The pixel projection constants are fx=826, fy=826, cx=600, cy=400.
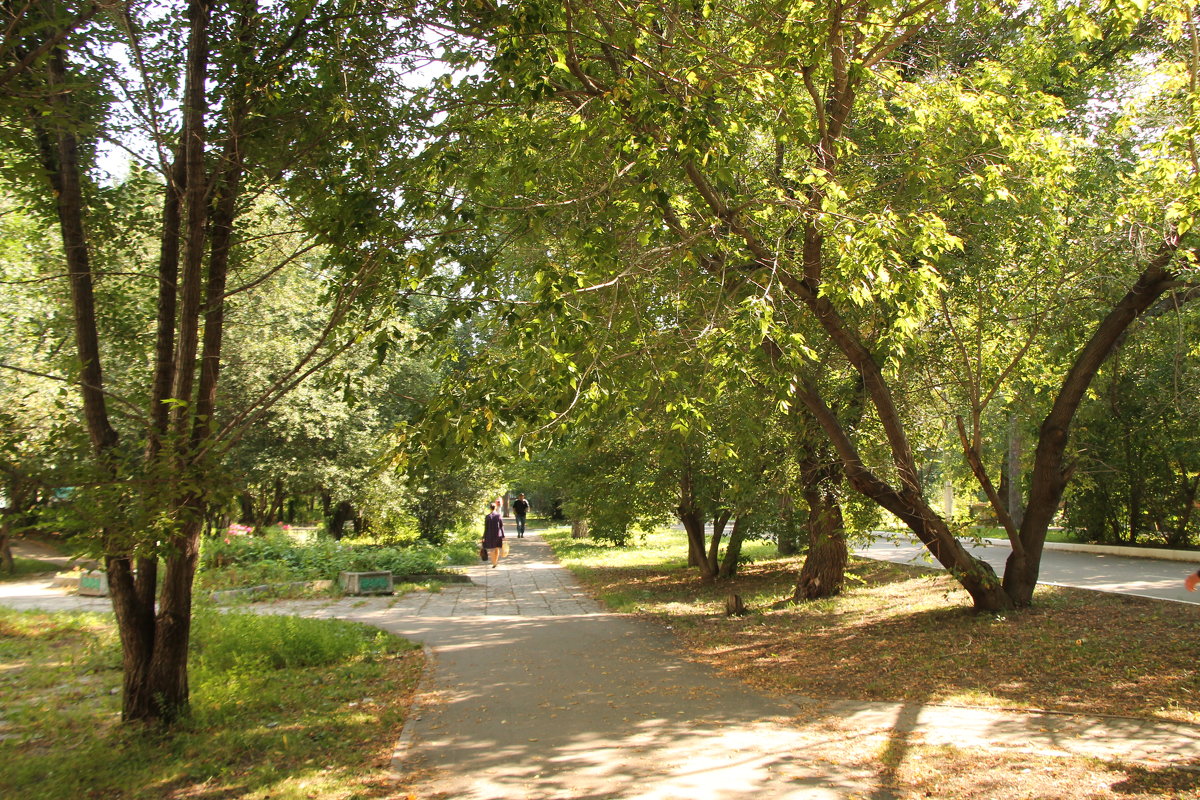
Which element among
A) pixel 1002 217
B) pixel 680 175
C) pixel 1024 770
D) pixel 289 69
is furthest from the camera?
pixel 1002 217

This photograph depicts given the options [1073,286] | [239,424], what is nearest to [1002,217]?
[1073,286]

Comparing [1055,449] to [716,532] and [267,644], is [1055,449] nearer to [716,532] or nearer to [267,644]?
[716,532]

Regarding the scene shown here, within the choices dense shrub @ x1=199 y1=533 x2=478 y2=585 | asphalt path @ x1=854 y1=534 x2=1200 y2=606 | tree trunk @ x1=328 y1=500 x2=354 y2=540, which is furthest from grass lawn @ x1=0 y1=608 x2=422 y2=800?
tree trunk @ x1=328 y1=500 x2=354 y2=540

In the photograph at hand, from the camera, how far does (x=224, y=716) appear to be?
714 centimetres

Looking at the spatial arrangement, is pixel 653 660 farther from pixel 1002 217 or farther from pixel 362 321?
pixel 1002 217

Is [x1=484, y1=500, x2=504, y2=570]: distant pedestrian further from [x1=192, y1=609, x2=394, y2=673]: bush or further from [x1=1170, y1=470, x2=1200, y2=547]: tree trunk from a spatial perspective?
[x1=1170, y1=470, x2=1200, y2=547]: tree trunk

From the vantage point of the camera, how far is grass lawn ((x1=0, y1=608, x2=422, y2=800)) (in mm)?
5570

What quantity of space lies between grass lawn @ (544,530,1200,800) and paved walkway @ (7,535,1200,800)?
0.25 meters

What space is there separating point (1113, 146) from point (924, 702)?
25.2 feet

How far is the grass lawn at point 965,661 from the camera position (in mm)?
5137

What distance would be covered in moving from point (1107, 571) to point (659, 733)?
42.2 feet

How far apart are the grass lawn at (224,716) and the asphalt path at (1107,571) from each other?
648 centimetres

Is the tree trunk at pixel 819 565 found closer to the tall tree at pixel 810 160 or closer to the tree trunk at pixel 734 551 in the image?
the tree trunk at pixel 734 551

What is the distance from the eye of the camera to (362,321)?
748cm
